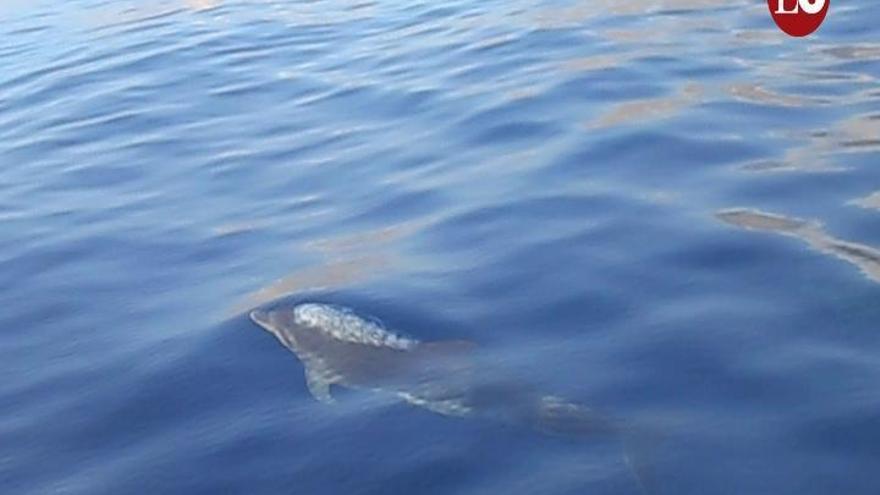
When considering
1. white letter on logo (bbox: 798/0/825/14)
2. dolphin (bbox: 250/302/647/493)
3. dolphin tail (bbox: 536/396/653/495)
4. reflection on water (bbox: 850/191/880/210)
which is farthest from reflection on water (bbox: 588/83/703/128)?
dolphin tail (bbox: 536/396/653/495)

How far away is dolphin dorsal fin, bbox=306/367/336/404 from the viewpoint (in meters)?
6.03

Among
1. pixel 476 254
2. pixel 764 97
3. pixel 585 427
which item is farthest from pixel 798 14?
pixel 585 427

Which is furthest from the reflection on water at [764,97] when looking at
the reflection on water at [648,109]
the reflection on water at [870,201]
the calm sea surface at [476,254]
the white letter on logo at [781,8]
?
the white letter on logo at [781,8]

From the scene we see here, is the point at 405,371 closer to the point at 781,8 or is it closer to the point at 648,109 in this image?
the point at 648,109

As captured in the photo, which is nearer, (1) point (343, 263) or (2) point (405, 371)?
(2) point (405, 371)

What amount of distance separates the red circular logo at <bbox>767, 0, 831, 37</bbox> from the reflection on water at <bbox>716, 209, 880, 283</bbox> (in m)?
4.54

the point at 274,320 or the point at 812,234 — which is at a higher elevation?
the point at 274,320

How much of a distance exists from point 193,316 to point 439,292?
1331 mm

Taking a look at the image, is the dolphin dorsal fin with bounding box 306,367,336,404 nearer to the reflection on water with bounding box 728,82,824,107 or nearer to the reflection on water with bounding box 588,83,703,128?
the reflection on water with bounding box 588,83,703,128

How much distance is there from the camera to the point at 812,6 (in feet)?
40.4

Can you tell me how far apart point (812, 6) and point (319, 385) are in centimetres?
792

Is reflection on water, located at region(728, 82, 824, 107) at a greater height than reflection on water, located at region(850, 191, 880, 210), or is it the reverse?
reflection on water, located at region(728, 82, 824, 107)

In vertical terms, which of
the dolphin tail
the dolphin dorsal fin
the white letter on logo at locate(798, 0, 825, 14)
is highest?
the dolphin dorsal fin

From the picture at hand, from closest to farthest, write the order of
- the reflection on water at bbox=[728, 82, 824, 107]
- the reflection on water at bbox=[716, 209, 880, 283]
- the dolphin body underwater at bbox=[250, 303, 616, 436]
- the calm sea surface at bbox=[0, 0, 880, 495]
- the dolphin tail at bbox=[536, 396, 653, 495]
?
the dolphin tail at bbox=[536, 396, 653, 495]
the calm sea surface at bbox=[0, 0, 880, 495]
the dolphin body underwater at bbox=[250, 303, 616, 436]
the reflection on water at bbox=[716, 209, 880, 283]
the reflection on water at bbox=[728, 82, 824, 107]
